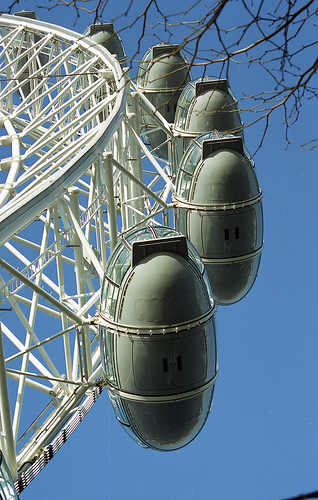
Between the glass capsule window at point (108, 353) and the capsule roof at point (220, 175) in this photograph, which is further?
the capsule roof at point (220, 175)

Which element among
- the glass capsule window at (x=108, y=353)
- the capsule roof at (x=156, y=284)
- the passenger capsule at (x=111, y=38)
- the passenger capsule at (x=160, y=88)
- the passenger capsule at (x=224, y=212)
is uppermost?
the passenger capsule at (x=111, y=38)

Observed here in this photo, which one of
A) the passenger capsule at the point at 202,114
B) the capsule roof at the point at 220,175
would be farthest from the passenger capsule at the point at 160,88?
the capsule roof at the point at 220,175

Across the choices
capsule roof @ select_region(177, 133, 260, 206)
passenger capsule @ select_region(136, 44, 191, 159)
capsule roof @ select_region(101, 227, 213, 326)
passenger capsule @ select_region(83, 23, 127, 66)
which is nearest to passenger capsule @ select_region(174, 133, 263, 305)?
capsule roof @ select_region(177, 133, 260, 206)

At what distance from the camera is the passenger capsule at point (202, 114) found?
22727 millimetres

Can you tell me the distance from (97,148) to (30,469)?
22.0 feet

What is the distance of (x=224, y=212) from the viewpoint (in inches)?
712

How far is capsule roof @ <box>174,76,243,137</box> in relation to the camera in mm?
22719

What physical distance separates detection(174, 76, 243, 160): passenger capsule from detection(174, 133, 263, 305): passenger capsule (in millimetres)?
4106

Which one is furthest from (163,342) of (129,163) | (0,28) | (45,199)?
(0,28)

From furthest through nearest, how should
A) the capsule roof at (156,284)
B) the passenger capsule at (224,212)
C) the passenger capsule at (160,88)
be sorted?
the passenger capsule at (160,88), the passenger capsule at (224,212), the capsule roof at (156,284)

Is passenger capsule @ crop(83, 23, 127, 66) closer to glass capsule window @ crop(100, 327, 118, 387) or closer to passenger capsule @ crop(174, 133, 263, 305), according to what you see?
passenger capsule @ crop(174, 133, 263, 305)

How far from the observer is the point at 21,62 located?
31250 millimetres

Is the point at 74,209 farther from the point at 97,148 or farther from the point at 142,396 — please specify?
the point at 142,396

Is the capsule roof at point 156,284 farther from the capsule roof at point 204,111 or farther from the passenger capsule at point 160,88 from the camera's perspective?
the passenger capsule at point 160,88
